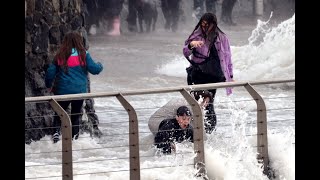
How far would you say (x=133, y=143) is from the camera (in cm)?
618

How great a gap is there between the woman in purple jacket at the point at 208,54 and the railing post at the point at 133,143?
2.15 meters

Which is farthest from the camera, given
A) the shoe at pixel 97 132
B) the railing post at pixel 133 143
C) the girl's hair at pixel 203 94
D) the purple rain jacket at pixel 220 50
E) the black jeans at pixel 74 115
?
the shoe at pixel 97 132

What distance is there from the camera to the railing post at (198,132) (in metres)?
6.35

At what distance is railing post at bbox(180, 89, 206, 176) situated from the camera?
6352mm

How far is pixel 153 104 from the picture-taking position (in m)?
14.5

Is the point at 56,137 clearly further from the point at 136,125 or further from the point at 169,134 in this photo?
the point at 136,125

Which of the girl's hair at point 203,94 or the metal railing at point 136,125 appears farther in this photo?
the girl's hair at point 203,94

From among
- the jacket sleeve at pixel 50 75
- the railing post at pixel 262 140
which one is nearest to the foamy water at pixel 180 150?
the railing post at pixel 262 140

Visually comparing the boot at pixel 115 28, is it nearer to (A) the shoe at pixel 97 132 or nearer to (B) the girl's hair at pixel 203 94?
(A) the shoe at pixel 97 132

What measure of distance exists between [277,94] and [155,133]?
9624 mm

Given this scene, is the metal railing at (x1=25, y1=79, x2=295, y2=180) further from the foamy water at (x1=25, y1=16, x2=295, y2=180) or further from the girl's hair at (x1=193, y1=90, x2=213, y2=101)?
the girl's hair at (x1=193, y1=90, x2=213, y2=101)

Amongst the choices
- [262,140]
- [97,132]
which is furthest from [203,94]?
[97,132]

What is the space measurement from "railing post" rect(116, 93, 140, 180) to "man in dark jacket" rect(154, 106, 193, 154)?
0.63 m
